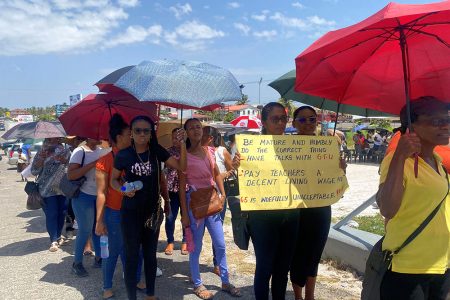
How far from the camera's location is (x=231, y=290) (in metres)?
4.11

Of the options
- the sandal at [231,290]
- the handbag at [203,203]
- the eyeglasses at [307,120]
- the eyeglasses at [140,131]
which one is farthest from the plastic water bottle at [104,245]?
the eyeglasses at [307,120]

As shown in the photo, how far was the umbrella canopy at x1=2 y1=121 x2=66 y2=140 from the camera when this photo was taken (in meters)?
5.75

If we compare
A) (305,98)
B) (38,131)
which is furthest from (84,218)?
(305,98)

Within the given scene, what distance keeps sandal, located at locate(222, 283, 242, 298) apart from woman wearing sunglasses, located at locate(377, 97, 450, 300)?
2.04m

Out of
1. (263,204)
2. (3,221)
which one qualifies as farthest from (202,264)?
(3,221)

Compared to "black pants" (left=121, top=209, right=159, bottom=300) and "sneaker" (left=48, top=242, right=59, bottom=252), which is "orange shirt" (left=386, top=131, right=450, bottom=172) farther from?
"sneaker" (left=48, top=242, right=59, bottom=252)

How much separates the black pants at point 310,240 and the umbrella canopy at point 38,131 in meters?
3.99

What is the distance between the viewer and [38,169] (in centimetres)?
582

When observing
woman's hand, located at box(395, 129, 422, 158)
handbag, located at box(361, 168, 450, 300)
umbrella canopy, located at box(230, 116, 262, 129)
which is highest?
umbrella canopy, located at box(230, 116, 262, 129)

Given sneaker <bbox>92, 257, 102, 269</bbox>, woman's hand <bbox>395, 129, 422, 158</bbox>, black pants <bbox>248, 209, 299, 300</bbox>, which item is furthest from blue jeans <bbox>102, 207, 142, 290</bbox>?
woman's hand <bbox>395, 129, 422, 158</bbox>

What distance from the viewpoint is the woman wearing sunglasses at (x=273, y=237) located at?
3.05 meters

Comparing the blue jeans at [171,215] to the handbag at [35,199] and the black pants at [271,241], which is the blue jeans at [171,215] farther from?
the black pants at [271,241]

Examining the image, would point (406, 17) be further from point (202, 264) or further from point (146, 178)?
point (202, 264)

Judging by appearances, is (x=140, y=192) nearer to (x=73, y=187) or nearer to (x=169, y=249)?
(x=73, y=187)
